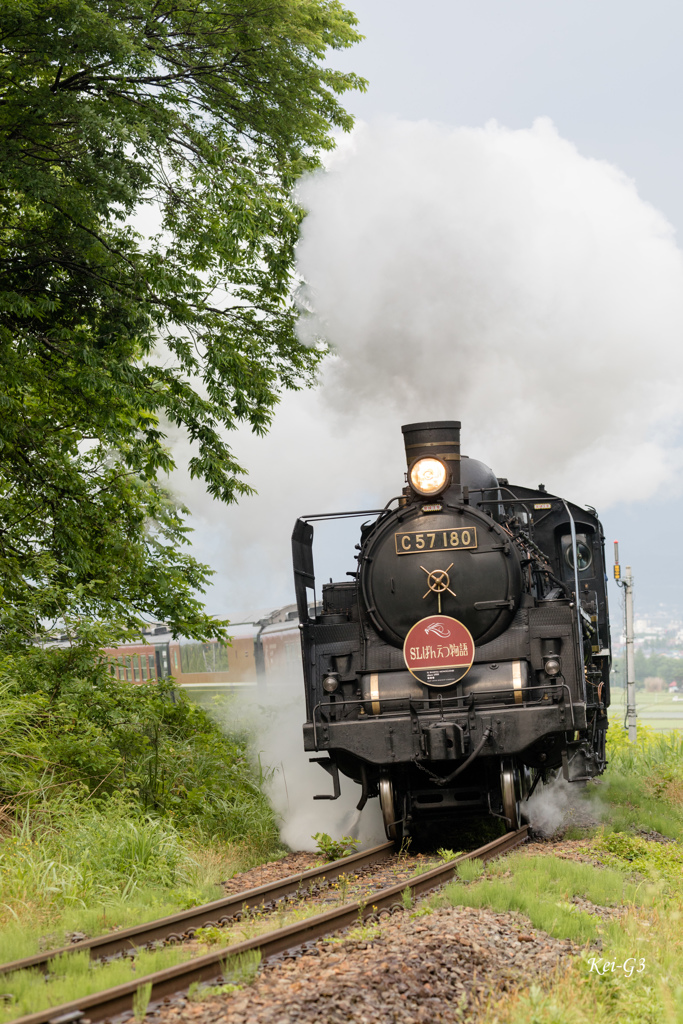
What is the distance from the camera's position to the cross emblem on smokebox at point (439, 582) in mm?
7484

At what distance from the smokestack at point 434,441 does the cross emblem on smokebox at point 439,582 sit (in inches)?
33.3

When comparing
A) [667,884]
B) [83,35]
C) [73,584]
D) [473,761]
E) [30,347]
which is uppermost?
[83,35]

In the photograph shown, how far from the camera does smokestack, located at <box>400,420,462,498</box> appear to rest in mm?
7715

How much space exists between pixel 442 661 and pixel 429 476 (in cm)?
145

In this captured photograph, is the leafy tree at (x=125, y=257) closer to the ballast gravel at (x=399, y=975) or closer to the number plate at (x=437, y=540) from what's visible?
the number plate at (x=437, y=540)

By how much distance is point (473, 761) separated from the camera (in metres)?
7.11

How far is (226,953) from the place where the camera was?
4.31 metres

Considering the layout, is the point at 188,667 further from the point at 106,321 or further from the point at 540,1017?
the point at 540,1017

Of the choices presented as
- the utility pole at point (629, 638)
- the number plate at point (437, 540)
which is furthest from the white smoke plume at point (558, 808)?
the utility pole at point (629, 638)

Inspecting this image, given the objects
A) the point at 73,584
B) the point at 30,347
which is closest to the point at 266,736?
the point at 73,584

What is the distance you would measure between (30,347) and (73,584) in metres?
2.49
